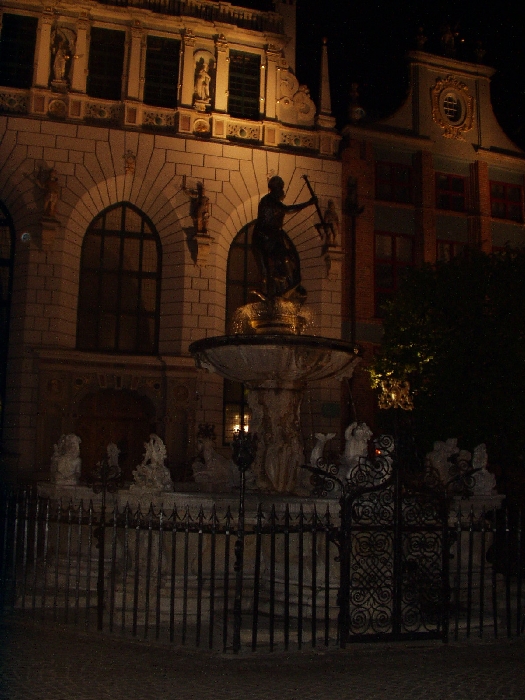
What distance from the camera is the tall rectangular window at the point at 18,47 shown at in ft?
79.5

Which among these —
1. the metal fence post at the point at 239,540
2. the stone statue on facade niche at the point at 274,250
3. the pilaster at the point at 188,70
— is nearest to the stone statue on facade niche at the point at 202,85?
the pilaster at the point at 188,70

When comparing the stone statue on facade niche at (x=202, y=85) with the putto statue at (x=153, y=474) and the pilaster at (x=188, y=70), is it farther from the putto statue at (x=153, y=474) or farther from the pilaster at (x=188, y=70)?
the putto statue at (x=153, y=474)

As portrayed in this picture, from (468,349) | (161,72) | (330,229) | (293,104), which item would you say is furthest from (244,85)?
(468,349)

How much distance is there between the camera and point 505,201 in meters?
28.6

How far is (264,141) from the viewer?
2541cm

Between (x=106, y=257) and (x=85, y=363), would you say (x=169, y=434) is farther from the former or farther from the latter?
(x=106, y=257)

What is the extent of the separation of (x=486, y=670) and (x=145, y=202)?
19789 mm

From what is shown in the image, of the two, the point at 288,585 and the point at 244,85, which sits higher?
the point at 244,85

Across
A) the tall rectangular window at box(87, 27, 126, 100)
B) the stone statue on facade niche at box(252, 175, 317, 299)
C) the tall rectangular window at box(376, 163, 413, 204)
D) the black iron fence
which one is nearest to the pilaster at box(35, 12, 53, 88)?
the tall rectangular window at box(87, 27, 126, 100)

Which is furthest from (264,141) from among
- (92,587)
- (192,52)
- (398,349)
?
(92,587)

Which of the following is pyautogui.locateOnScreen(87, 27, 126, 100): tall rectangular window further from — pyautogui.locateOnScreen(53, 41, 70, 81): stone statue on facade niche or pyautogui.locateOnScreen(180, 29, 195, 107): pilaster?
pyautogui.locateOnScreen(180, 29, 195, 107): pilaster

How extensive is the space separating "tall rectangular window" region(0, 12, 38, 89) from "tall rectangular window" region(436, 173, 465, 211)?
14.2m

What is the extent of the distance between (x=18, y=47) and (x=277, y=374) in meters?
17.4

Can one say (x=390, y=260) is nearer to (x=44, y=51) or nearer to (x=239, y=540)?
(x=44, y=51)
